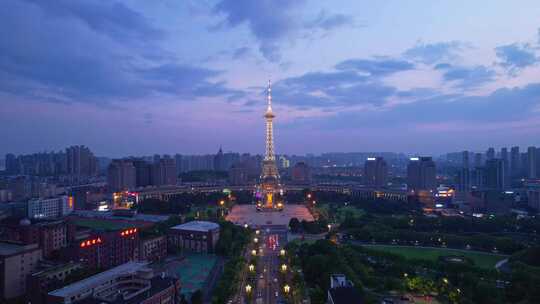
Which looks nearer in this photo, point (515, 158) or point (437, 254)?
point (437, 254)

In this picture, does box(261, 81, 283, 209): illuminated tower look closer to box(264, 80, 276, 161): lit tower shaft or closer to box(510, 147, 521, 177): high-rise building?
box(264, 80, 276, 161): lit tower shaft

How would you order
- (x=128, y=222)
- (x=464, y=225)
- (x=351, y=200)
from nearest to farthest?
(x=464, y=225)
(x=128, y=222)
(x=351, y=200)

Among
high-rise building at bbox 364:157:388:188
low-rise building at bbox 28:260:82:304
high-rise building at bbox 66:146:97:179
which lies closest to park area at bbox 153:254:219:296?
Result: low-rise building at bbox 28:260:82:304

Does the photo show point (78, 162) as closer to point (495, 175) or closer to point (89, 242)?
point (89, 242)

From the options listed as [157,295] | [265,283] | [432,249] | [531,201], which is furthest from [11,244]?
[531,201]

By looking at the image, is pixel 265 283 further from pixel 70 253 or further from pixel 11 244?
pixel 11 244

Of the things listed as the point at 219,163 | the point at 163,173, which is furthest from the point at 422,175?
the point at 219,163
